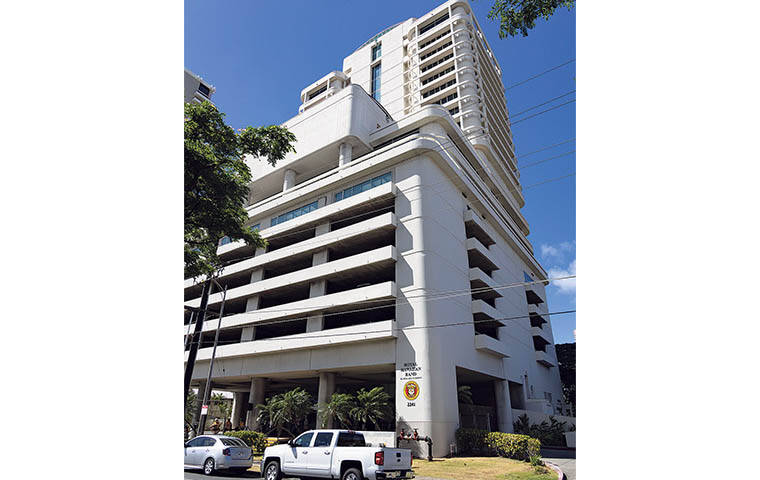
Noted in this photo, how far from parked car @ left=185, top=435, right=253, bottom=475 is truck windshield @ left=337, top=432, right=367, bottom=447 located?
5.02 meters

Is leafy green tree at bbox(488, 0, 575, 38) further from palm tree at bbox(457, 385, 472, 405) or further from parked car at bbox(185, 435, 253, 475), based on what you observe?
palm tree at bbox(457, 385, 472, 405)

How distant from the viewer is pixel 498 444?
2244cm

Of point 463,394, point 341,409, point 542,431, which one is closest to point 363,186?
point 341,409

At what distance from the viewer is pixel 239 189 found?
13.2 m

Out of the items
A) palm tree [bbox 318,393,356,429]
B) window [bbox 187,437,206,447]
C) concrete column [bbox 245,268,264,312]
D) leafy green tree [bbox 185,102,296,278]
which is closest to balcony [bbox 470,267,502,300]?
palm tree [bbox 318,393,356,429]

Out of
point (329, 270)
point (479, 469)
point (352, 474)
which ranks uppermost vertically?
point (329, 270)

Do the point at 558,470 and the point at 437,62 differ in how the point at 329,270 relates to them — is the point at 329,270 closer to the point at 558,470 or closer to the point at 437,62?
the point at 558,470

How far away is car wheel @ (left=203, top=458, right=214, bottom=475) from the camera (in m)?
15.2

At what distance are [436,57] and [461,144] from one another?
26.3 meters

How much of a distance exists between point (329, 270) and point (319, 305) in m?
2.55

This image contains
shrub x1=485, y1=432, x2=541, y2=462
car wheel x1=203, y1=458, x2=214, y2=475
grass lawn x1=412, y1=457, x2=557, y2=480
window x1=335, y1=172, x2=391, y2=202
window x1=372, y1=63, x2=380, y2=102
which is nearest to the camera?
car wheel x1=203, y1=458, x2=214, y2=475
